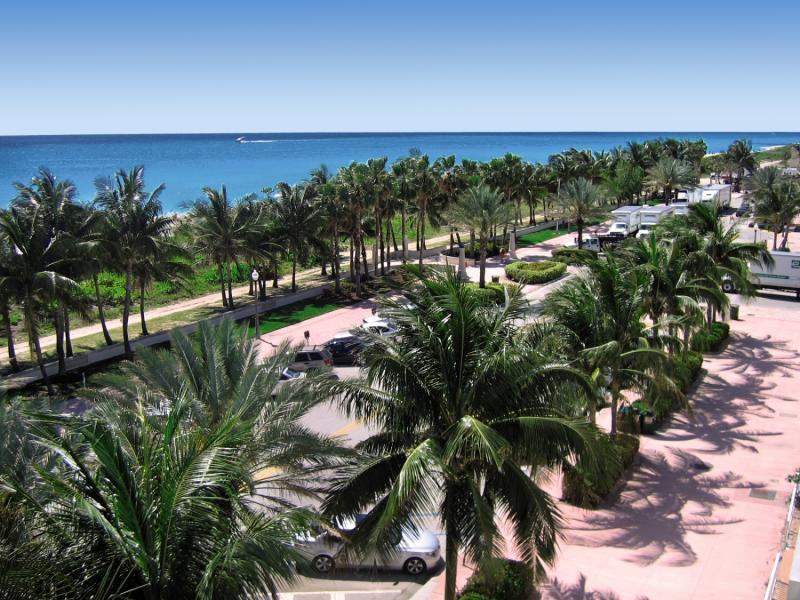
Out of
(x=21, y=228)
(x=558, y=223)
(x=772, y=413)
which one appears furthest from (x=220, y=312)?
(x=558, y=223)

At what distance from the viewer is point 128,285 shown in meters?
30.1

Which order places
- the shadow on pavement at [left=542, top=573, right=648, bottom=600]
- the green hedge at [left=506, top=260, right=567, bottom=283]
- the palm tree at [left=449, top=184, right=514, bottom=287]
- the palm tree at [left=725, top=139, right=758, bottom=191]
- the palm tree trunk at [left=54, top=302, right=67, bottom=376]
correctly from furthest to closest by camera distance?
the palm tree at [left=725, top=139, right=758, bottom=191]
the green hedge at [left=506, top=260, right=567, bottom=283]
the palm tree at [left=449, top=184, right=514, bottom=287]
the palm tree trunk at [left=54, top=302, right=67, bottom=376]
the shadow on pavement at [left=542, top=573, right=648, bottom=600]

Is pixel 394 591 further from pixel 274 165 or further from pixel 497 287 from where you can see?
pixel 274 165

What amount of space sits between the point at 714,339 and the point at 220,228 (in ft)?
75.0

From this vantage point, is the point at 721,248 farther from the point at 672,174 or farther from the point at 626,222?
the point at 672,174

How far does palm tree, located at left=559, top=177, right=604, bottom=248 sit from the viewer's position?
50969 millimetres

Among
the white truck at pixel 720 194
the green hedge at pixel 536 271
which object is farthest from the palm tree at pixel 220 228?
the white truck at pixel 720 194

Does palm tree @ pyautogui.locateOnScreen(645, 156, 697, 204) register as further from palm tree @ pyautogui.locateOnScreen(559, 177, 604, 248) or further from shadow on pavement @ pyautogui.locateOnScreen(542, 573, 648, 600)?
shadow on pavement @ pyautogui.locateOnScreen(542, 573, 648, 600)

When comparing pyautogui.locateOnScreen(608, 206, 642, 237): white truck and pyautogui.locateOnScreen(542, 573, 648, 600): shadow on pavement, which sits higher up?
pyautogui.locateOnScreen(608, 206, 642, 237): white truck

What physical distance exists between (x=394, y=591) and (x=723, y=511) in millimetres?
7709

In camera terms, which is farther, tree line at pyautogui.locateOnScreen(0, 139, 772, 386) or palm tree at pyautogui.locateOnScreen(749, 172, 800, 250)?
palm tree at pyautogui.locateOnScreen(749, 172, 800, 250)

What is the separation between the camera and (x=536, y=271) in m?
42.4

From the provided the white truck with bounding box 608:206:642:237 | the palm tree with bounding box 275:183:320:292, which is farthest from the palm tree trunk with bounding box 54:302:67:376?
the white truck with bounding box 608:206:642:237

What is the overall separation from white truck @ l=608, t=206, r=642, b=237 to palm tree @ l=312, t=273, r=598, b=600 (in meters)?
46.4
